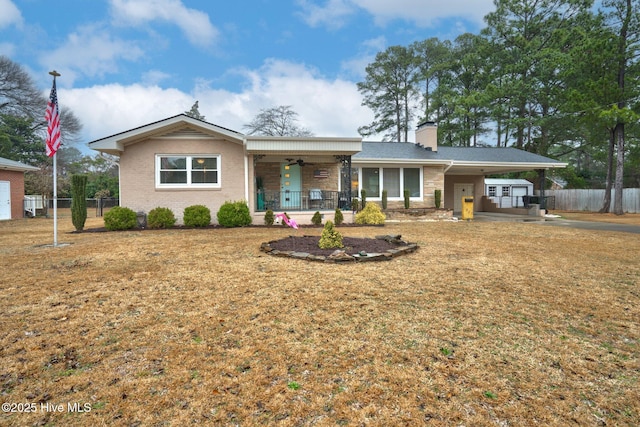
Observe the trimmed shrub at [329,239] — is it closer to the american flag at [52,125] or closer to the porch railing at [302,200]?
the porch railing at [302,200]

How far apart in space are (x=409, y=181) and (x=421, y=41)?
74.4 feet

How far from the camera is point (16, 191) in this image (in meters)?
17.3

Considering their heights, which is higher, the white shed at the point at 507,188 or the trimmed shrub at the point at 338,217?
the white shed at the point at 507,188

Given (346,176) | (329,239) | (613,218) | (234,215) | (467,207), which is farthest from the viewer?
(613,218)

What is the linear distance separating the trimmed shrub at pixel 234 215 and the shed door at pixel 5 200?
1352 cm

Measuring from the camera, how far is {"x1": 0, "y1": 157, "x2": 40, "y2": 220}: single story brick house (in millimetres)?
16484

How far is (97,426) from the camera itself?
6.07ft

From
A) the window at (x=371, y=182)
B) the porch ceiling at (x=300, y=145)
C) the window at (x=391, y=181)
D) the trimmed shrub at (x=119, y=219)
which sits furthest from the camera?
the window at (x=391, y=181)

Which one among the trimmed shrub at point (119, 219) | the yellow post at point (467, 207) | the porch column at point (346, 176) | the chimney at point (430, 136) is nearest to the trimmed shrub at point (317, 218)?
the porch column at point (346, 176)

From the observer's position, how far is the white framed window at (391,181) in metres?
16.2

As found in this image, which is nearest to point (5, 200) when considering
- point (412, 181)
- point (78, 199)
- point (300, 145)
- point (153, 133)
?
point (78, 199)

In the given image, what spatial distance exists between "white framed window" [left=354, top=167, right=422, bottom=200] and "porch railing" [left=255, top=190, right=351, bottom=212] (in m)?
2.17

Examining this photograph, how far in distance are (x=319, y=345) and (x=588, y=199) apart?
27891mm

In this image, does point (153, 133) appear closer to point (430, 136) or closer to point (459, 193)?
point (430, 136)
